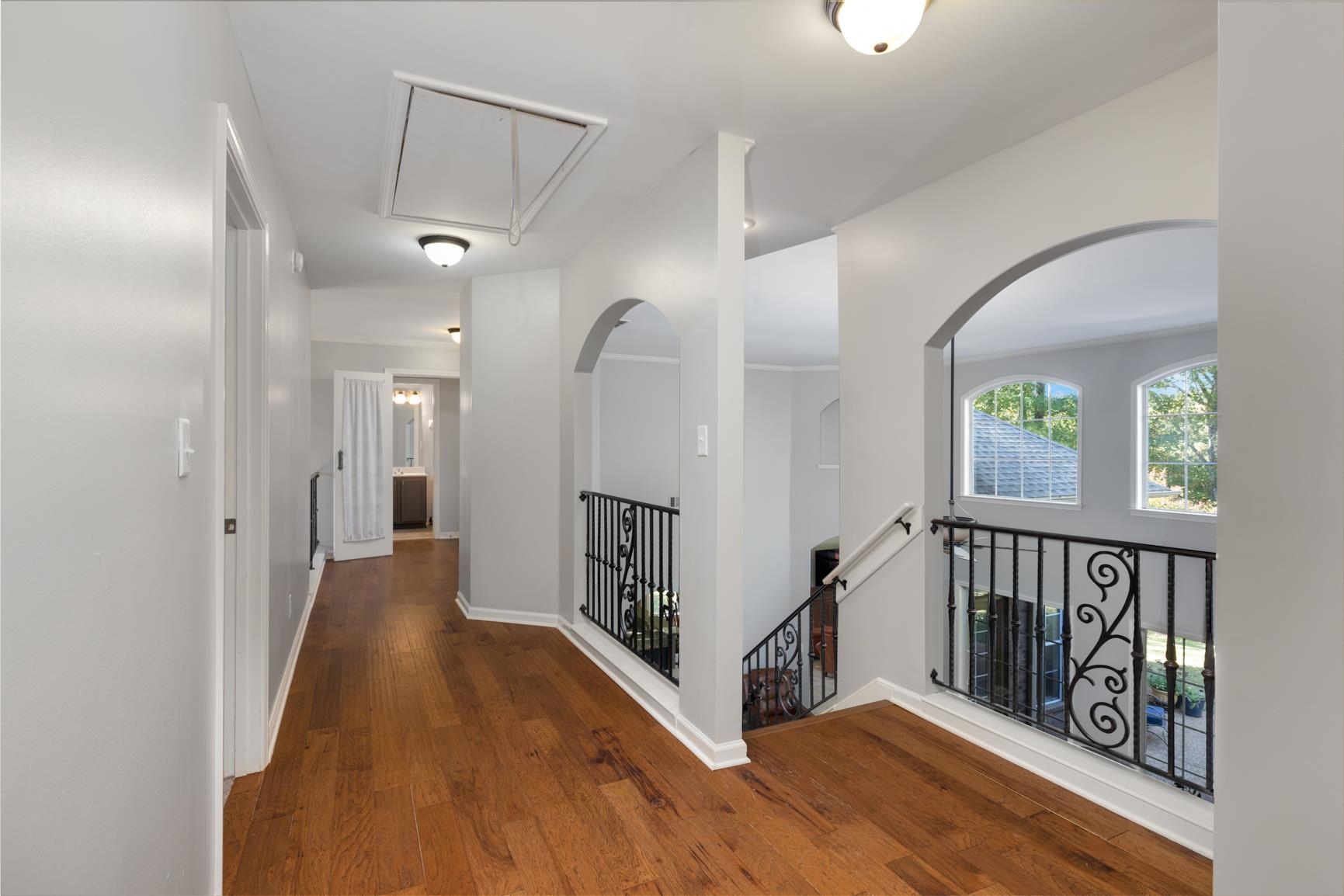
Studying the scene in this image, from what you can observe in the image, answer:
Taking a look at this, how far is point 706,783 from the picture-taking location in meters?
2.41

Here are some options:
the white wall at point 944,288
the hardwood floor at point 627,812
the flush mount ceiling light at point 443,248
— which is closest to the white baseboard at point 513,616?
the hardwood floor at point 627,812

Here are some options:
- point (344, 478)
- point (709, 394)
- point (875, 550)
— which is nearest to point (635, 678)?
point (875, 550)

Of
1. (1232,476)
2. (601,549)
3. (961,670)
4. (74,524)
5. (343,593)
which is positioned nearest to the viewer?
(1232,476)

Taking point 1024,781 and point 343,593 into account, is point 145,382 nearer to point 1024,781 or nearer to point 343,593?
point 1024,781

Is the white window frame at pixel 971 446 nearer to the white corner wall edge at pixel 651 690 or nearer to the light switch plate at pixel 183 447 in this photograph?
the white corner wall edge at pixel 651 690

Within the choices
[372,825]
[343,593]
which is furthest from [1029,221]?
[343,593]

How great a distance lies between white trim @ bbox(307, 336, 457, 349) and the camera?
7.52 m

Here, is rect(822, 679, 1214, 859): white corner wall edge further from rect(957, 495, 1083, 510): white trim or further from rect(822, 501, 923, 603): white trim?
rect(957, 495, 1083, 510): white trim

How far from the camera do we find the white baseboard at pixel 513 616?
455 cm

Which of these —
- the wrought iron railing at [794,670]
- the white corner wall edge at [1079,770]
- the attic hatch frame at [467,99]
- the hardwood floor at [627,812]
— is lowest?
the wrought iron railing at [794,670]

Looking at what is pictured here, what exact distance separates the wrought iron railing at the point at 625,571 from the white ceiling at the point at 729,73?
1.80 meters

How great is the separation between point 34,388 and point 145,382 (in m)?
0.43

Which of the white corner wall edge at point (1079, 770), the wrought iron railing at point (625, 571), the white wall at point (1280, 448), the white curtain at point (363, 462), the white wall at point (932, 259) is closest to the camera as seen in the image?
the white wall at point (1280, 448)

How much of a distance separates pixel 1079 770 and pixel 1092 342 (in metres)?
6.48
